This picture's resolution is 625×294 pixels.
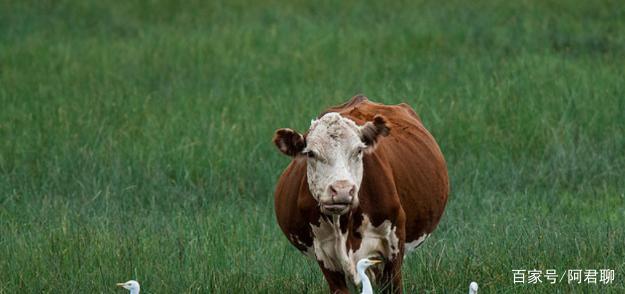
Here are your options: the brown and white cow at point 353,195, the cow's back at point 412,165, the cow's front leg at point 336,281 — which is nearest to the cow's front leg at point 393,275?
the brown and white cow at point 353,195

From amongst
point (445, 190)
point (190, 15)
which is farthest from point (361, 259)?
point (190, 15)

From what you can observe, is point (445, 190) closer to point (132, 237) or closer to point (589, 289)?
point (589, 289)

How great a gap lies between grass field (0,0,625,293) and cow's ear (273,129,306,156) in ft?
4.42

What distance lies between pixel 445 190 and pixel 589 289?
1.25 metres

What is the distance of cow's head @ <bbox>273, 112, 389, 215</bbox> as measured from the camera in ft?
21.7

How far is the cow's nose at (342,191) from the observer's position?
654cm

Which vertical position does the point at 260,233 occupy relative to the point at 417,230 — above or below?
below

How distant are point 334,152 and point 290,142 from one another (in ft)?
1.13

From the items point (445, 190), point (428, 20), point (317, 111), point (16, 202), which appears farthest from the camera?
point (428, 20)

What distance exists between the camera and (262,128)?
12656mm

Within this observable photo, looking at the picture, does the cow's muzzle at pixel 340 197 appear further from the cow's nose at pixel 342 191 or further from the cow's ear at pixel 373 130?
the cow's ear at pixel 373 130

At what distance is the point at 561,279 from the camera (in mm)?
7883

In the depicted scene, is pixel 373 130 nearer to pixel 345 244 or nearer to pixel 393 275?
pixel 345 244

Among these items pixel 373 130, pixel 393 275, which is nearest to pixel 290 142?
pixel 373 130
